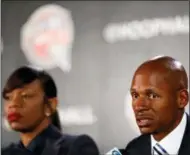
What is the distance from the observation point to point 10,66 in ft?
4.44

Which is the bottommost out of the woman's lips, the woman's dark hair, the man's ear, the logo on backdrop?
the woman's lips

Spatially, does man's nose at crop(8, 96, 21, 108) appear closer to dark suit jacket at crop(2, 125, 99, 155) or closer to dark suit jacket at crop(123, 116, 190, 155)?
dark suit jacket at crop(2, 125, 99, 155)

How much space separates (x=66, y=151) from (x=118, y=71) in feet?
1.16

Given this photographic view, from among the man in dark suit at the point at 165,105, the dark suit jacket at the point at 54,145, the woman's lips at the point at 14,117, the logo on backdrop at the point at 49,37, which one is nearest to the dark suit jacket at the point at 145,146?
the man in dark suit at the point at 165,105

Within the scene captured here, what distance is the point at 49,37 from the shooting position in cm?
136

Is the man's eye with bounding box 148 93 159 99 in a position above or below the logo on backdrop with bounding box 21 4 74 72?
below

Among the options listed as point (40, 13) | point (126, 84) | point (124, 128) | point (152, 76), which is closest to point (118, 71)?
point (126, 84)

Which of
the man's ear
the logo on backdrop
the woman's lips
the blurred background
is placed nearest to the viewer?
the man's ear

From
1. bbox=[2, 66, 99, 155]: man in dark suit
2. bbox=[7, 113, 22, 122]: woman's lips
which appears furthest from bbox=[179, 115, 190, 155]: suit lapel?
bbox=[7, 113, 22, 122]: woman's lips

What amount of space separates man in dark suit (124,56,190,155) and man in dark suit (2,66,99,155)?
0.68 ft

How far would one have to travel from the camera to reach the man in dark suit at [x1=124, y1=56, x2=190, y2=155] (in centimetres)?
88

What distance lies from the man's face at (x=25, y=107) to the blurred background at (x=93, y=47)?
0.64 ft

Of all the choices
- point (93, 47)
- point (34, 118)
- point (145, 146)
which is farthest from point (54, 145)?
point (93, 47)

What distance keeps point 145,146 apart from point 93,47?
0.50 m
